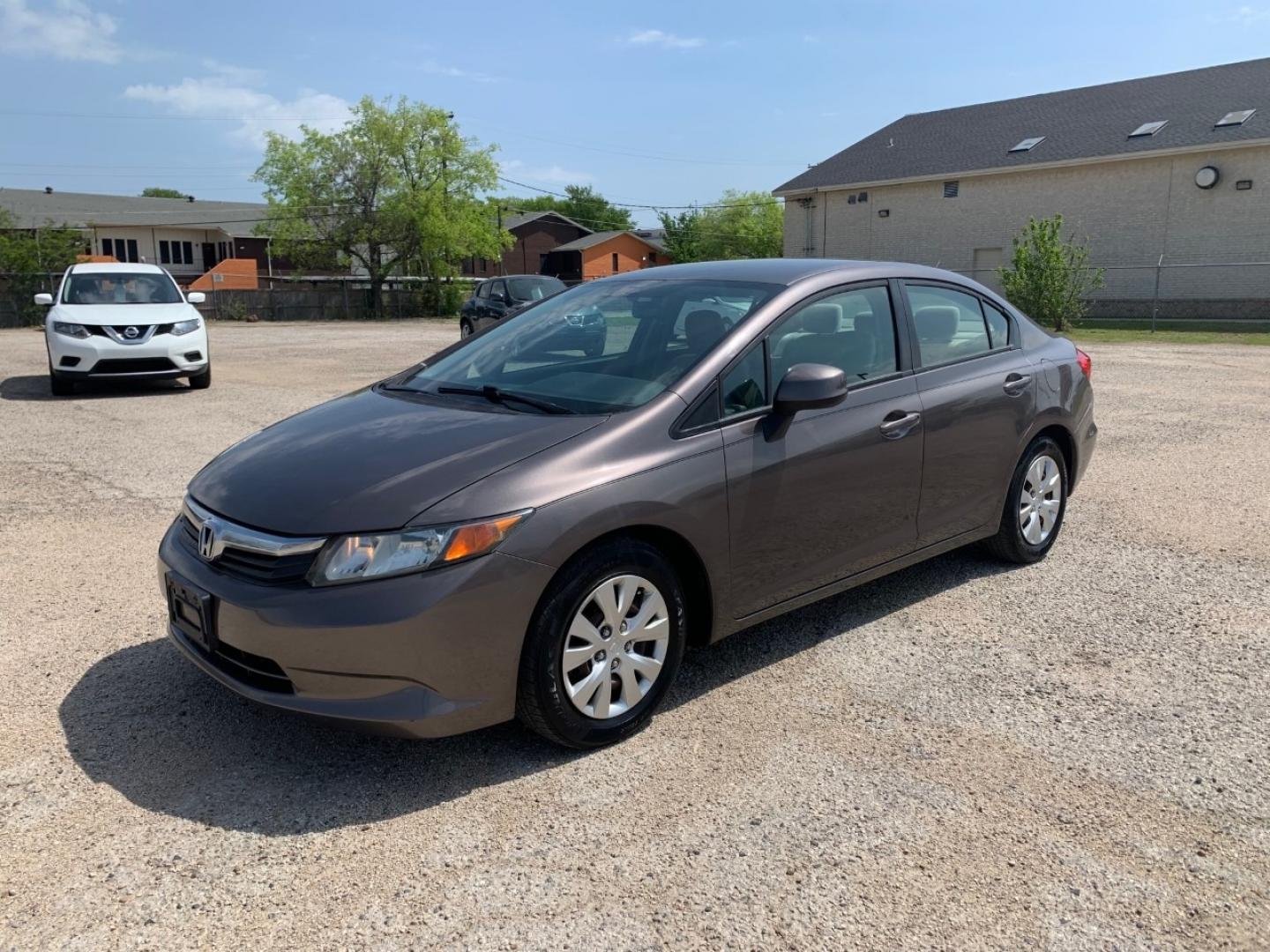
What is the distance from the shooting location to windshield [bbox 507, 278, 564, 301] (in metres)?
21.2

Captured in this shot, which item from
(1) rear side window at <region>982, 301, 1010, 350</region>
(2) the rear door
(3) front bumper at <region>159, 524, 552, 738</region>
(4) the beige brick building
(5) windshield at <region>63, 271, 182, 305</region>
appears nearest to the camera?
(3) front bumper at <region>159, 524, 552, 738</region>

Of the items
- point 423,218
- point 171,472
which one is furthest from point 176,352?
point 423,218

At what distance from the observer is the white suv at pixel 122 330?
11867 millimetres

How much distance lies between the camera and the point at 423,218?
38625 mm

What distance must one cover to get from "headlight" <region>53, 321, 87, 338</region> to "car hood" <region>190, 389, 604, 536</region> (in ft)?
31.3

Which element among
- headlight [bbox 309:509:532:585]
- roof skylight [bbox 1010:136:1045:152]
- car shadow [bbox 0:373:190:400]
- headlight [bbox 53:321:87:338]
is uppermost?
roof skylight [bbox 1010:136:1045:152]

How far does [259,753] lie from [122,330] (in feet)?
33.9

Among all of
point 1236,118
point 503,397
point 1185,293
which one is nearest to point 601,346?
point 503,397

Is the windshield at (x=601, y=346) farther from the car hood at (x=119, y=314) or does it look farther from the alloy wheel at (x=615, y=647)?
the car hood at (x=119, y=314)

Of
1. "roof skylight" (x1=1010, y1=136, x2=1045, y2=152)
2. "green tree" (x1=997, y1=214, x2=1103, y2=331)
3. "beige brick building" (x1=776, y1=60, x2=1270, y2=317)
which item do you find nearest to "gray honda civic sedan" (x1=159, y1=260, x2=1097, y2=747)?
"green tree" (x1=997, y1=214, x2=1103, y2=331)

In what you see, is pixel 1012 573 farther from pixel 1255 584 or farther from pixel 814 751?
pixel 814 751

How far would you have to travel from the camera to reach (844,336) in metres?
4.26

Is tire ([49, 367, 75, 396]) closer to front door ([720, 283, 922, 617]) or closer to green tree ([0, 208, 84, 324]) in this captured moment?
front door ([720, 283, 922, 617])

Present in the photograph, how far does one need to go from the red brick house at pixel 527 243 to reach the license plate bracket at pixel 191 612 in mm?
61201
